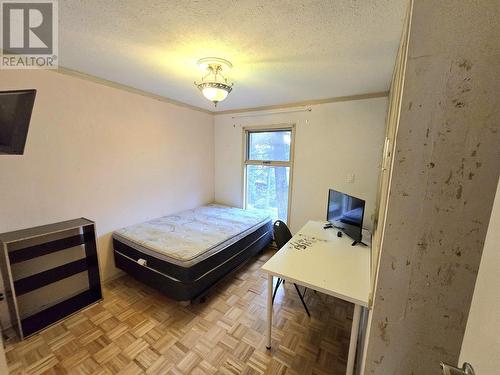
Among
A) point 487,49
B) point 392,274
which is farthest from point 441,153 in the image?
point 392,274

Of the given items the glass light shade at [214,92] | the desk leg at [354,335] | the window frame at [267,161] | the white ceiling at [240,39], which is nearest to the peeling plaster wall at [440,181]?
the desk leg at [354,335]

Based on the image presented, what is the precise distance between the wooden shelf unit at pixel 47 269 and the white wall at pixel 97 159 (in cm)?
18

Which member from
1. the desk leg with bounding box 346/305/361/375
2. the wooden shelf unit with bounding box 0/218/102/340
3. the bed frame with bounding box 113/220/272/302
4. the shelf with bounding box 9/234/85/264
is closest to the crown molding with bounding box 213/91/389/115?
the bed frame with bounding box 113/220/272/302

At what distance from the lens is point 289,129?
3242 millimetres

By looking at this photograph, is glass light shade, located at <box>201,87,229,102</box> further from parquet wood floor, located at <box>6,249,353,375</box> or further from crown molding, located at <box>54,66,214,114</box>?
parquet wood floor, located at <box>6,249,353,375</box>

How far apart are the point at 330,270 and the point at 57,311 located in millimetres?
2496

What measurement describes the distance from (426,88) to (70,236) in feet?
9.32

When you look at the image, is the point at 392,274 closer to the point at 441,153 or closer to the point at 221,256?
the point at 441,153

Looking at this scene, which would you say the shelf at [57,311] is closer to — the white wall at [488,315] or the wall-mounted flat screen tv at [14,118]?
the wall-mounted flat screen tv at [14,118]

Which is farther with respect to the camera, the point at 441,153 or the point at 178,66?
the point at 178,66

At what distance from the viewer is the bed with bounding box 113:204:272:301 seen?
6.43 feet

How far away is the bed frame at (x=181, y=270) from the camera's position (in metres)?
1.92

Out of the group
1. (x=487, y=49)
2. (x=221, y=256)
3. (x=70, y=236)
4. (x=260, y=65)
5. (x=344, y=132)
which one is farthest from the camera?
(x=344, y=132)

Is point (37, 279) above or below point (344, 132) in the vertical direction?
below
